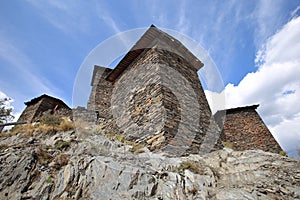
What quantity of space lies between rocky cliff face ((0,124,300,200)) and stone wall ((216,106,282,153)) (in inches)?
417

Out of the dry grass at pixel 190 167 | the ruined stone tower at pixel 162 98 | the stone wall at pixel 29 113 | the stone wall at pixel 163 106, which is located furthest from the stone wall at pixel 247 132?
the stone wall at pixel 29 113

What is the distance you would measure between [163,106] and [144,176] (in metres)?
2.62

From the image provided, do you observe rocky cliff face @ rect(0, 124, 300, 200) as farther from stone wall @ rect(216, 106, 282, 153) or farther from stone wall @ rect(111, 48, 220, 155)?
stone wall @ rect(216, 106, 282, 153)

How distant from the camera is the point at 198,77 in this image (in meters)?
9.39

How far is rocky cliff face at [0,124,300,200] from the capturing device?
3.15 m

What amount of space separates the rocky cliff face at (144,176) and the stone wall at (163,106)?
65 centimetres

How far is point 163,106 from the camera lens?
568cm

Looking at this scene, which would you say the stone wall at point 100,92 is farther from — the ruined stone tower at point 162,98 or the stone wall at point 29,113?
the stone wall at point 29,113

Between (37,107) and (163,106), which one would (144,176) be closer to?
(163,106)

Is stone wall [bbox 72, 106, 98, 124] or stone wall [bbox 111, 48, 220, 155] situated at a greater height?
stone wall [bbox 72, 106, 98, 124]

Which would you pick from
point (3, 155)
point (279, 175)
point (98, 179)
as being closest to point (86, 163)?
point (98, 179)

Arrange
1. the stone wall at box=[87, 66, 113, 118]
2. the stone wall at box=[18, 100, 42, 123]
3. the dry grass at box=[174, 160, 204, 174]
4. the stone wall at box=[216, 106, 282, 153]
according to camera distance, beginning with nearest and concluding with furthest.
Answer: the dry grass at box=[174, 160, 204, 174]
the stone wall at box=[216, 106, 282, 153]
the stone wall at box=[87, 66, 113, 118]
the stone wall at box=[18, 100, 42, 123]

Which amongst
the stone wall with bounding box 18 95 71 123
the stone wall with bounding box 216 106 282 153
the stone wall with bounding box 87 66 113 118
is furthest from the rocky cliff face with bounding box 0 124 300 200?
the stone wall with bounding box 18 95 71 123

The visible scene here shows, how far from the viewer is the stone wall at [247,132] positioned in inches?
542
